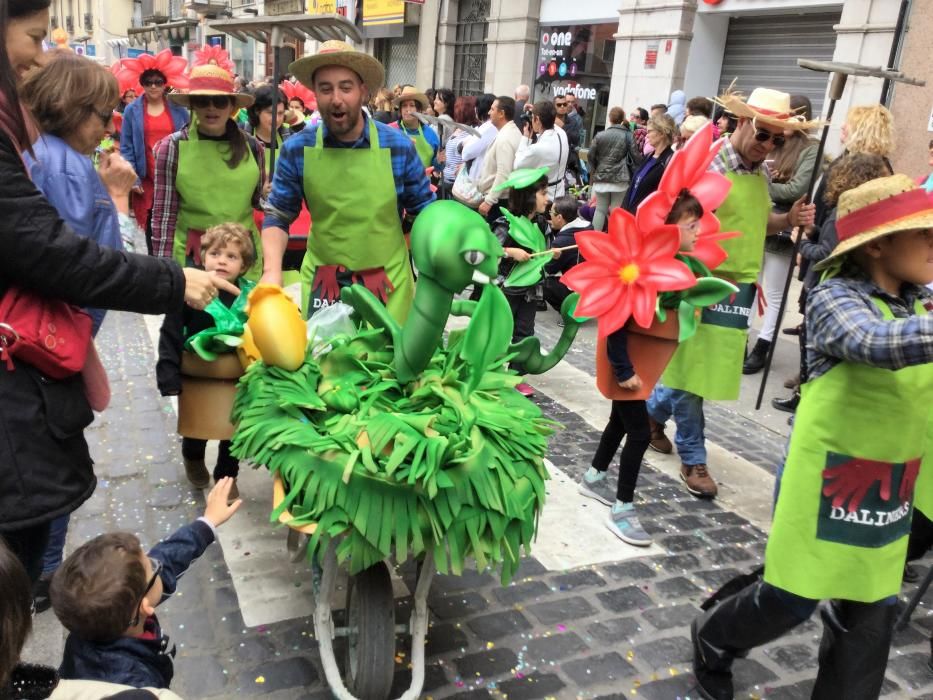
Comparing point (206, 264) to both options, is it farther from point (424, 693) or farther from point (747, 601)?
point (747, 601)

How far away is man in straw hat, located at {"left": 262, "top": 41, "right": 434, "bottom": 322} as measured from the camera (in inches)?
124

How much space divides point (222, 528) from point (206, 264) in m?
1.14

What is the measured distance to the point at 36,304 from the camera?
1.83 metres

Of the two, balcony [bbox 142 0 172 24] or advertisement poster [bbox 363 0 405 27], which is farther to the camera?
balcony [bbox 142 0 172 24]

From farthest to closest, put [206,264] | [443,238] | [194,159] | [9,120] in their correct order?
[194,159] → [206,264] → [443,238] → [9,120]

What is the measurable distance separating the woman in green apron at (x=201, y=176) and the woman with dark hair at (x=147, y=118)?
758mm

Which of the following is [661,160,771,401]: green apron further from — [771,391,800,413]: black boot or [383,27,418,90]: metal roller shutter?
[383,27,418,90]: metal roller shutter

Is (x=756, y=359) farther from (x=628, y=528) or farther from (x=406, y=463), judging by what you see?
(x=406, y=463)

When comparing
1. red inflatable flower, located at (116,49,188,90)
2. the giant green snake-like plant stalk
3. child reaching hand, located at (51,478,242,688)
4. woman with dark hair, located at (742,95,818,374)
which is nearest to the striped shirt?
red inflatable flower, located at (116,49,188,90)

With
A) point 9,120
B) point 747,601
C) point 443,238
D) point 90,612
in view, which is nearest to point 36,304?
point 9,120

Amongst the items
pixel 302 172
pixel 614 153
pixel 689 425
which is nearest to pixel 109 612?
pixel 302 172

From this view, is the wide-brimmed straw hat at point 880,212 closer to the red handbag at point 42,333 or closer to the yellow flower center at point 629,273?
the yellow flower center at point 629,273

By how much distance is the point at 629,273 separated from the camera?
273 centimetres

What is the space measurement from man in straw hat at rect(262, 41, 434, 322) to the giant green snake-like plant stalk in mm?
928
